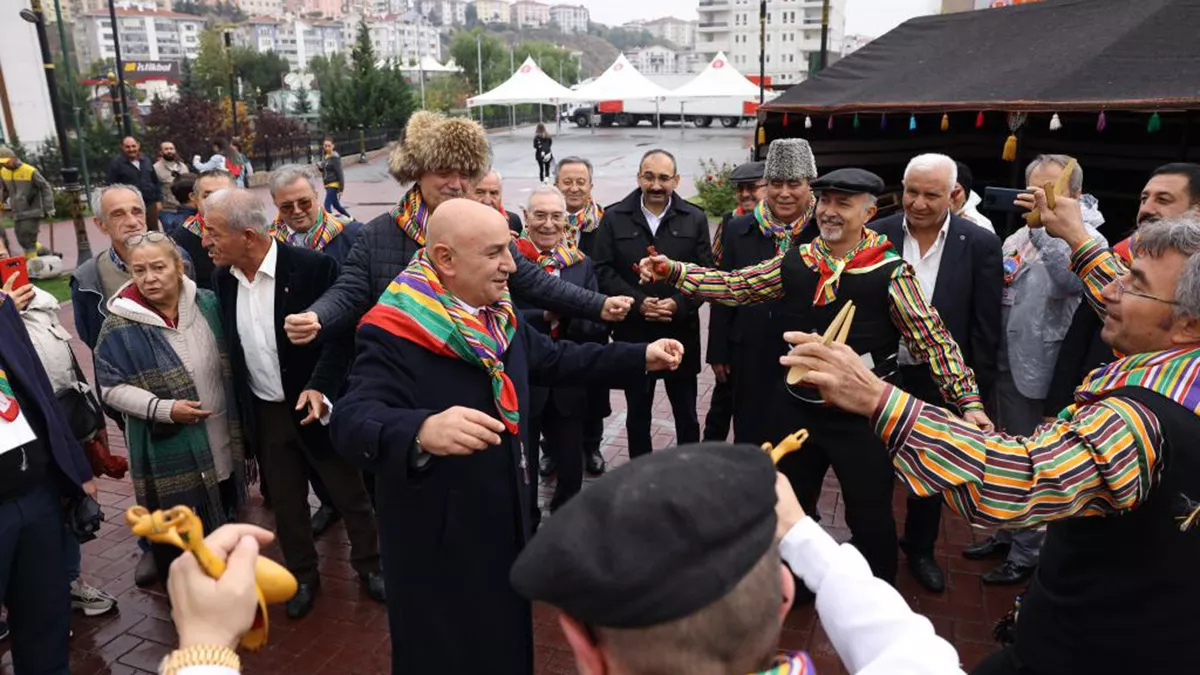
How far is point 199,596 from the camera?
1.21 m

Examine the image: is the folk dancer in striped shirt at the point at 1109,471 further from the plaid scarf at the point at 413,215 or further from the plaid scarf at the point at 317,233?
the plaid scarf at the point at 317,233

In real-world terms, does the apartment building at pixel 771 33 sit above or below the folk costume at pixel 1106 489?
above

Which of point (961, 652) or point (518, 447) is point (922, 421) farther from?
point (961, 652)

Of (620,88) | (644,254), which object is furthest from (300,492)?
(620,88)

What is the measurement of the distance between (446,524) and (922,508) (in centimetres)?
277

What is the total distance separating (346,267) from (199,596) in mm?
2693

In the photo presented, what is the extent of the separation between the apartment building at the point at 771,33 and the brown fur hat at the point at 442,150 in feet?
297

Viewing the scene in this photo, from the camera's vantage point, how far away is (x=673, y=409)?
5320mm

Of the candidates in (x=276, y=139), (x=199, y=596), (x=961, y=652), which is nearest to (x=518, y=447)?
(x=199, y=596)

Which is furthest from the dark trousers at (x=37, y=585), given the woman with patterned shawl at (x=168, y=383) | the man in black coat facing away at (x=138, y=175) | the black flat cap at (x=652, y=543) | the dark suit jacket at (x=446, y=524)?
the man in black coat facing away at (x=138, y=175)

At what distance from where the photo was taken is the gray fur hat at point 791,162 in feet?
15.0

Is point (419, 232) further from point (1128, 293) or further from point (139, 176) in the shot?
point (139, 176)

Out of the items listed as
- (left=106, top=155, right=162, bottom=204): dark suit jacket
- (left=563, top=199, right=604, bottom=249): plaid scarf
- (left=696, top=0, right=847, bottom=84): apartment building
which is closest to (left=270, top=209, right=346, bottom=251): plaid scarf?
(left=563, top=199, right=604, bottom=249): plaid scarf

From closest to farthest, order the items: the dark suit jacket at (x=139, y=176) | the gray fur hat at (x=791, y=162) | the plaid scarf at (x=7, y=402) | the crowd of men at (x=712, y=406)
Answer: the crowd of men at (x=712, y=406) < the plaid scarf at (x=7, y=402) < the gray fur hat at (x=791, y=162) < the dark suit jacket at (x=139, y=176)
